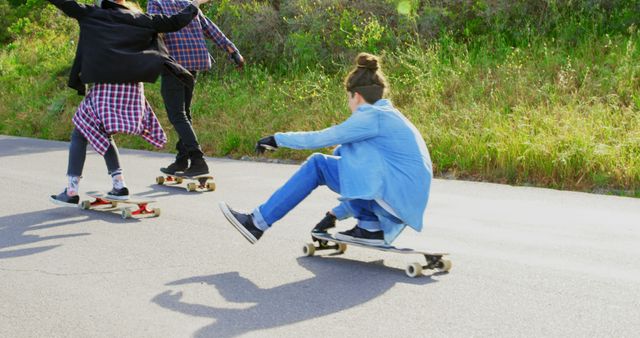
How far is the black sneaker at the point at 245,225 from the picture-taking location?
21.0 ft

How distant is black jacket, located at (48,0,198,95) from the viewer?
8.28m

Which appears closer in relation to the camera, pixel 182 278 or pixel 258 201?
pixel 182 278

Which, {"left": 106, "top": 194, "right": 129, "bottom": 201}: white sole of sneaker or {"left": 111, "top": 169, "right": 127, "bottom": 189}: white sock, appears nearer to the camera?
{"left": 106, "top": 194, "right": 129, "bottom": 201}: white sole of sneaker

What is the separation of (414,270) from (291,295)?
2.66ft

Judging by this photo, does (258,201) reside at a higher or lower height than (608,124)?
lower

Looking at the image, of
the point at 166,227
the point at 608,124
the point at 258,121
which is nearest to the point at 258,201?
the point at 166,227

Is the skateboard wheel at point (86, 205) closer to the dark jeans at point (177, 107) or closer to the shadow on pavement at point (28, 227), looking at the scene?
the shadow on pavement at point (28, 227)

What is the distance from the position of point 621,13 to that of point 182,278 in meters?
10.6

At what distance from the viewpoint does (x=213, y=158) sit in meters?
13.5

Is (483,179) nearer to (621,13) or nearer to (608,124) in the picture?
(608,124)

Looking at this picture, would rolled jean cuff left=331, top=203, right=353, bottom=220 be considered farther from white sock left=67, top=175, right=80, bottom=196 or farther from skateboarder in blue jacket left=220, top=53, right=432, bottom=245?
white sock left=67, top=175, right=80, bottom=196

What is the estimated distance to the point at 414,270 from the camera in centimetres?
592

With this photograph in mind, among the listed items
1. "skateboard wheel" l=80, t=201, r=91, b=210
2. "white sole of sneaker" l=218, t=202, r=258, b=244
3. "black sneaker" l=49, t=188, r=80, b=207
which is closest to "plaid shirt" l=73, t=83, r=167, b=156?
→ "black sneaker" l=49, t=188, r=80, b=207

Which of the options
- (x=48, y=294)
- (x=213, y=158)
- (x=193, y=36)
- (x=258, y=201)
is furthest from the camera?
(x=213, y=158)
